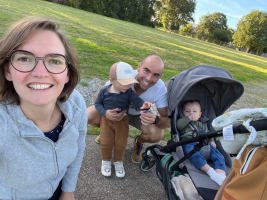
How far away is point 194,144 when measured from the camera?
93.3 inches

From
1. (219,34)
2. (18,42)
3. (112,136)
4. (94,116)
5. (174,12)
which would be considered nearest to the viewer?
(18,42)

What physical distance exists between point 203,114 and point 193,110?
258 millimetres

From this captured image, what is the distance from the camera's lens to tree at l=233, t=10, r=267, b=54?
50000 mm

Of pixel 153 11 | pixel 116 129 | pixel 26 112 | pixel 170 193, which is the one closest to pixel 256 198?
pixel 170 193

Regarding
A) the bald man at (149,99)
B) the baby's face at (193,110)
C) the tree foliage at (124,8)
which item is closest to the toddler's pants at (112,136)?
the bald man at (149,99)

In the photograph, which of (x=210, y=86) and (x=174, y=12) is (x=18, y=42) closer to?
(x=210, y=86)

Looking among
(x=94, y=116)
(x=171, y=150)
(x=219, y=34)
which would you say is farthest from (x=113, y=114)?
(x=219, y=34)

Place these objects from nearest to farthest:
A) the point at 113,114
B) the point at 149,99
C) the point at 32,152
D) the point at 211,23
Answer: the point at 32,152
the point at 113,114
the point at 149,99
the point at 211,23

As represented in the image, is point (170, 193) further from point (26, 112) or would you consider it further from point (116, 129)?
point (26, 112)

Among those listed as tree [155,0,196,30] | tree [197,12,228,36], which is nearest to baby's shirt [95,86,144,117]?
tree [155,0,196,30]

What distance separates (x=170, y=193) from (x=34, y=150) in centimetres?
137

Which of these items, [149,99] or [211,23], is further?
[211,23]

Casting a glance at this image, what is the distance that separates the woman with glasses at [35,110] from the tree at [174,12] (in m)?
53.4

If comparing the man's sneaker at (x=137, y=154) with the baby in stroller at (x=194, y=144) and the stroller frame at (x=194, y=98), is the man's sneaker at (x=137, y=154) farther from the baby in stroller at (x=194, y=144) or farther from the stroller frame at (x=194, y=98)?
the baby in stroller at (x=194, y=144)
